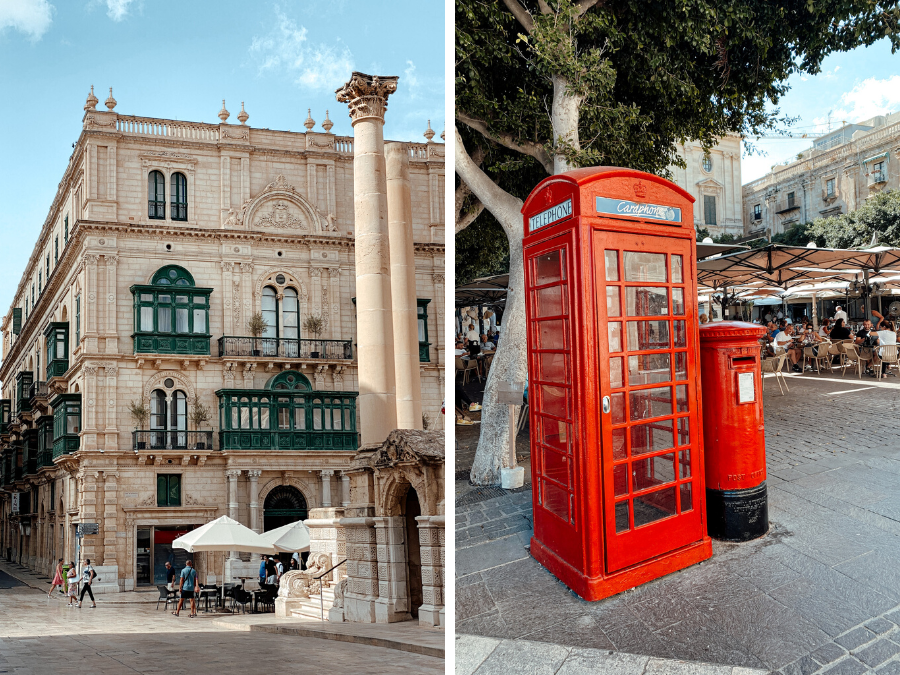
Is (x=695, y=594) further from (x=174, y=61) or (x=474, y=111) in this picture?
(x=174, y=61)

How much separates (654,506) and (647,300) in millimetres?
885

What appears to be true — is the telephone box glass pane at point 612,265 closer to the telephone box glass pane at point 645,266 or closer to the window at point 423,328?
the telephone box glass pane at point 645,266

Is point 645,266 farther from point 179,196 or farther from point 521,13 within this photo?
point 179,196

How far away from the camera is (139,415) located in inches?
192

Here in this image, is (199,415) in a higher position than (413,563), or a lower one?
higher

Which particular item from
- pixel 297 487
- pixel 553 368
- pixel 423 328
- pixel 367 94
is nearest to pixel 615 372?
pixel 553 368

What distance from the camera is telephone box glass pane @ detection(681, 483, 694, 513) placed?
10.9ft

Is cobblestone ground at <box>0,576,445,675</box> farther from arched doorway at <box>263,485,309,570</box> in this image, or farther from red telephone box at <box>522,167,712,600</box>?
red telephone box at <box>522,167,712,600</box>

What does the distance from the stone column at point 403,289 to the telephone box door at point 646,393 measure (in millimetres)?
2491

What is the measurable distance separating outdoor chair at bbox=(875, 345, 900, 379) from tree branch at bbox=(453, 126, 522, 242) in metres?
1.88

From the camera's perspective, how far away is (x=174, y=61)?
5.17 meters

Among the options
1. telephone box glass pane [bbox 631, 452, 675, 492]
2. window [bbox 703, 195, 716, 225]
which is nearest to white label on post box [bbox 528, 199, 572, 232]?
window [bbox 703, 195, 716, 225]

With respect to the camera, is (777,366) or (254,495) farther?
(254,495)

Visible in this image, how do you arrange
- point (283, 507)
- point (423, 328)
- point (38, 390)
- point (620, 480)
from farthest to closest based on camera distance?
point (423, 328) → point (283, 507) → point (38, 390) → point (620, 480)
